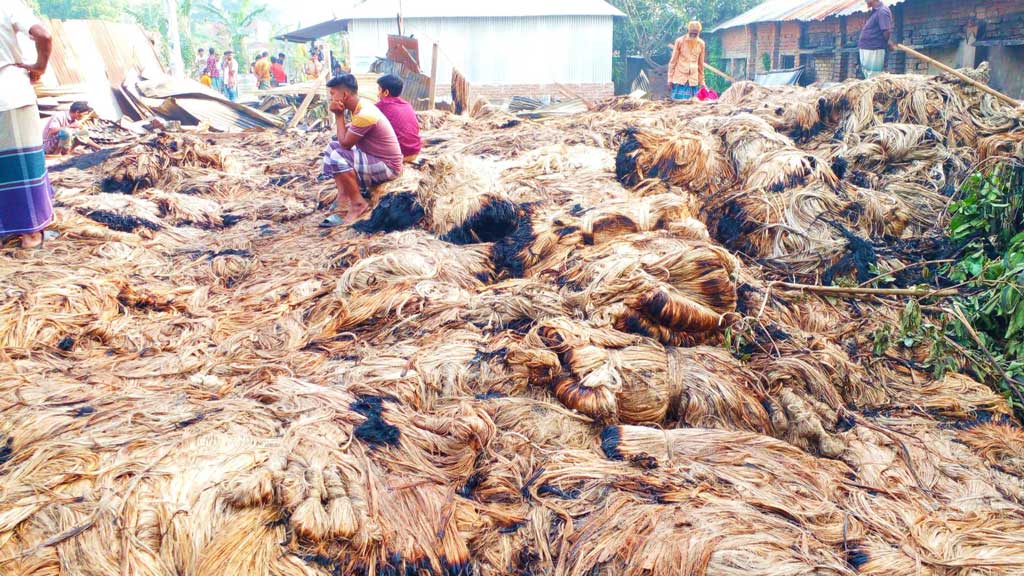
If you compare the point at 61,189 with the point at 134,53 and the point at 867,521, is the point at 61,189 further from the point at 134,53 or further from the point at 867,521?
the point at 134,53

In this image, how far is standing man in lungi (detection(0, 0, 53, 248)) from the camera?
17.1 feet

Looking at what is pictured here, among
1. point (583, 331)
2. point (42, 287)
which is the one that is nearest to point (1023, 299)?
point (583, 331)

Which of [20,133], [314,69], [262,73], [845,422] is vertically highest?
[314,69]

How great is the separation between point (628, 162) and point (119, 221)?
15.0ft

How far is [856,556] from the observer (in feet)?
8.13

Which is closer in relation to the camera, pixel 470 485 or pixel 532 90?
pixel 470 485

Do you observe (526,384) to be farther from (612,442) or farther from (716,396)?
(716,396)

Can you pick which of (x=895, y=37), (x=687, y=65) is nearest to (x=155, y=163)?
(x=687, y=65)

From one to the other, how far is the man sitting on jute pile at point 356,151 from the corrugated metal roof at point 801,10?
11976 mm

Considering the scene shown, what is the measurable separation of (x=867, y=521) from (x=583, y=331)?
1.50m

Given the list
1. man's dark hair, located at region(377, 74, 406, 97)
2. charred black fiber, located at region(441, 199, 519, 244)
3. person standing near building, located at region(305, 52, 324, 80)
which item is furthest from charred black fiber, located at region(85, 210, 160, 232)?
person standing near building, located at region(305, 52, 324, 80)

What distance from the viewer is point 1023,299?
4.09m

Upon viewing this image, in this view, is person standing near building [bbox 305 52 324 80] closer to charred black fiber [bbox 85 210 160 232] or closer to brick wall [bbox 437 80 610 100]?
brick wall [bbox 437 80 610 100]

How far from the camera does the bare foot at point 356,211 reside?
7123 millimetres
